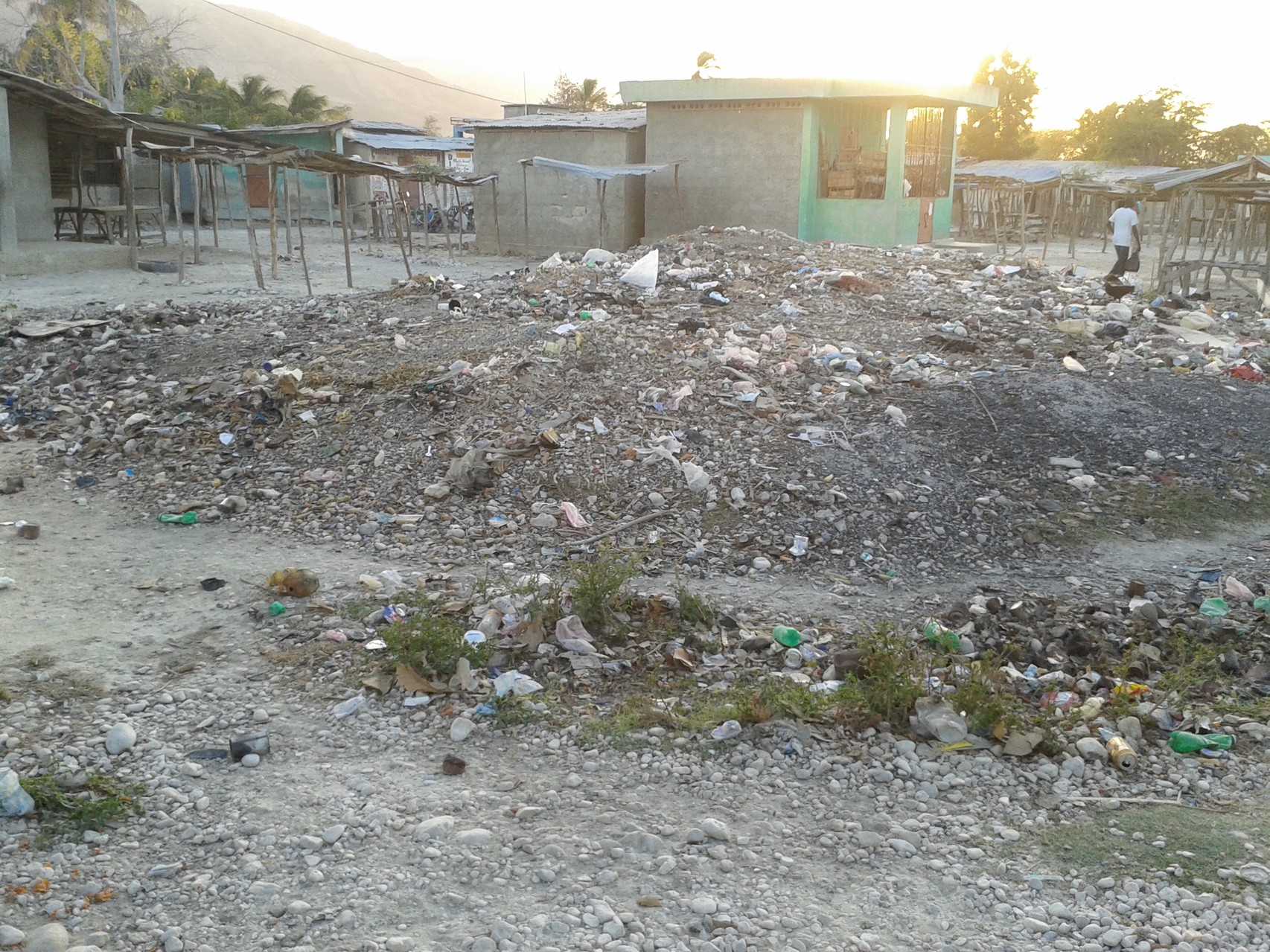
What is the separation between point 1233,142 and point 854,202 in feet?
75.2

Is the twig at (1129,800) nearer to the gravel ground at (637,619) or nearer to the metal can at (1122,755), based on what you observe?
the gravel ground at (637,619)

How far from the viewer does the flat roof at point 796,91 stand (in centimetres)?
1606

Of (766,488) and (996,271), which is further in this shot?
(996,271)

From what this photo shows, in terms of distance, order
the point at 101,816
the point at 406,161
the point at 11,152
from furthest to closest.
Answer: the point at 406,161
the point at 11,152
the point at 101,816

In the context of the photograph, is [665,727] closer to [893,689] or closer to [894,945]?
[893,689]

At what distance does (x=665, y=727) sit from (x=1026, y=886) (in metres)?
1.22

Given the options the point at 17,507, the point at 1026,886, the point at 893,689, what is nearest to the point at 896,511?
the point at 893,689

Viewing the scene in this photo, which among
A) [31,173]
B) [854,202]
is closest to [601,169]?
[854,202]

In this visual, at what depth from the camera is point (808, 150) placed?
55.2 feet

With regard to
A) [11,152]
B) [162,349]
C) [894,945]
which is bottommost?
[894,945]

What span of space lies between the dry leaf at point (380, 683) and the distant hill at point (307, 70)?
8630cm

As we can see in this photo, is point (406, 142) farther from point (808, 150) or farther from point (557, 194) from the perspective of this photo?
point (808, 150)

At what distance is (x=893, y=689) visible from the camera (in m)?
3.49

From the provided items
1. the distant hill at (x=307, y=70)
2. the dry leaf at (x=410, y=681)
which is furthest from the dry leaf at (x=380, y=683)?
the distant hill at (x=307, y=70)
